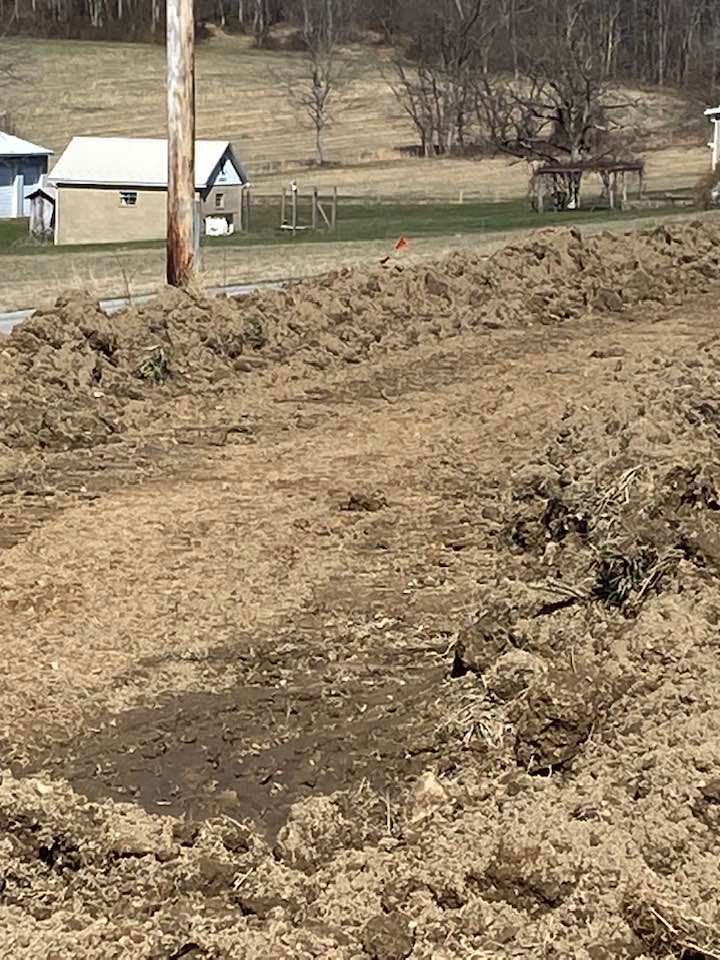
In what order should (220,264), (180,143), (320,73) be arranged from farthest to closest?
(320,73), (220,264), (180,143)

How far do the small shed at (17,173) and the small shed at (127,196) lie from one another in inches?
446

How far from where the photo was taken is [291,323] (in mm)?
12211

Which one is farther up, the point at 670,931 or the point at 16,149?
the point at 670,931

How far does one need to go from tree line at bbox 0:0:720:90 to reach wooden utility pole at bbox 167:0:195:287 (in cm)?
7428

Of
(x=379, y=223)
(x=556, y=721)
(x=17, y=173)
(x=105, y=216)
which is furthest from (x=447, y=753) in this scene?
(x=17, y=173)

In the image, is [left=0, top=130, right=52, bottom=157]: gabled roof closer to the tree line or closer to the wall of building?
the wall of building

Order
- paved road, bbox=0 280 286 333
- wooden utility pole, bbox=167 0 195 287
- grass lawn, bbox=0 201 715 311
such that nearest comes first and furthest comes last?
wooden utility pole, bbox=167 0 195 287, paved road, bbox=0 280 286 333, grass lawn, bbox=0 201 715 311

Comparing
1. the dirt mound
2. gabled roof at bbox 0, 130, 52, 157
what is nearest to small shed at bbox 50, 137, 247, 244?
gabled roof at bbox 0, 130, 52, 157

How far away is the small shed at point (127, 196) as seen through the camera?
5362 centimetres

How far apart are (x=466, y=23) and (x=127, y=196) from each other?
43388 millimetres

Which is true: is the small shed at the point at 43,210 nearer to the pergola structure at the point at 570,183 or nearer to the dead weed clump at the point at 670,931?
the pergola structure at the point at 570,183

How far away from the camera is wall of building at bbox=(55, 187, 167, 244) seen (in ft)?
177

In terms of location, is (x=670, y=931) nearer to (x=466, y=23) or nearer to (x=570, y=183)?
(x=570, y=183)

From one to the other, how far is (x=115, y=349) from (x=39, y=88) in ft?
275
